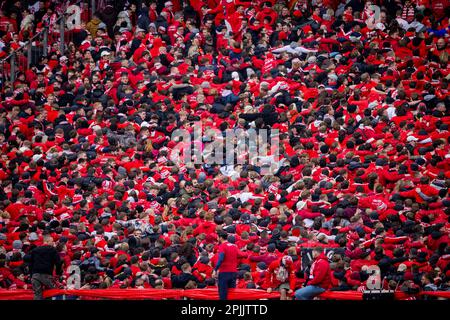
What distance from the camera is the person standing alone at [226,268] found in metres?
18.6

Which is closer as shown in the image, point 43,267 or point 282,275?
point 282,275

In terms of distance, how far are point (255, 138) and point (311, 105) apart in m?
1.46

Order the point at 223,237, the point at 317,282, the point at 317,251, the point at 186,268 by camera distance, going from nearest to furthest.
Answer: the point at 317,282, the point at 317,251, the point at 186,268, the point at 223,237

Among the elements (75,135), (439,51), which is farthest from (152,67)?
(439,51)

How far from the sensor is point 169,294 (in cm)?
1880

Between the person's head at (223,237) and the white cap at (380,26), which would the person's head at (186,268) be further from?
the white cap at (380,26)

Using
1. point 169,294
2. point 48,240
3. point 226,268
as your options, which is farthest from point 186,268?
point 48,240

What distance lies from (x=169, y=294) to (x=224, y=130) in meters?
5.54

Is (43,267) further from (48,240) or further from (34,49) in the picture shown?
(34,49)

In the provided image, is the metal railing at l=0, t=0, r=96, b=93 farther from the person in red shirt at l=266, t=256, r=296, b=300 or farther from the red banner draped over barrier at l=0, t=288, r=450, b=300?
the person in red shirt at l=266, t=256, r=296, b=300

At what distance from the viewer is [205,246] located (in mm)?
20312

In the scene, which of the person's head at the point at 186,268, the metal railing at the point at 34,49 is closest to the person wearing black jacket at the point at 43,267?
the person's head at the point at 186,268

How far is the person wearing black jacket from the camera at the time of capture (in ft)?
62.7
